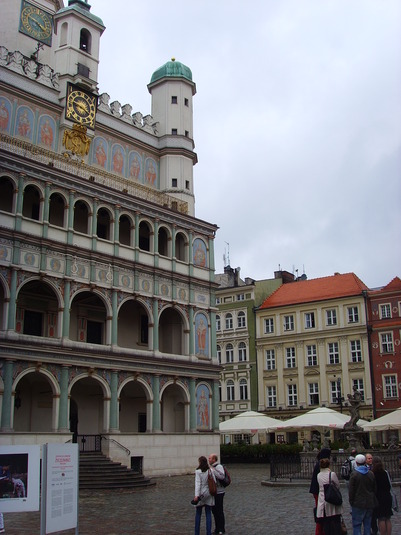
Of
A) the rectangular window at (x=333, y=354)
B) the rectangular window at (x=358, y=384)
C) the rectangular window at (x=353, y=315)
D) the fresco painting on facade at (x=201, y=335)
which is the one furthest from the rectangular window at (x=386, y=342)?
the fresco painting on facade at (x=201, y=335)

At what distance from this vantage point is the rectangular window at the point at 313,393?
183ft

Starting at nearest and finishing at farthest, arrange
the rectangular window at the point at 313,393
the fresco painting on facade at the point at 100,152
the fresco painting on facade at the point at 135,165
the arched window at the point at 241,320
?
1. the fresco painting on facade at the point at 100,152
2. the fresco painting on facade at the point at 135,165
3. the rectangular window at the point at 313,393
4. the arched window at the point at 241,320

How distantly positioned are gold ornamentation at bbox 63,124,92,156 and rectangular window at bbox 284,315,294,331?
29.0 m

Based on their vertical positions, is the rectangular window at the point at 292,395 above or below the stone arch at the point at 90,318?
below

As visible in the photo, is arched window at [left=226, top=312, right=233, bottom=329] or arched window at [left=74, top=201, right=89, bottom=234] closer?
arched window at [left=74, top=201, right=89, bottom=234]

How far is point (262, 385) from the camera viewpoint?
5878 centimetres

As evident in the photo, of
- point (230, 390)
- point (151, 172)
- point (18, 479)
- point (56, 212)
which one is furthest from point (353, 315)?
point (18, 479)

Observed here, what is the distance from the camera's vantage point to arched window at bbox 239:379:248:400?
59.4 m

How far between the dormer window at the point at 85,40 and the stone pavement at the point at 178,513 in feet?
85.0

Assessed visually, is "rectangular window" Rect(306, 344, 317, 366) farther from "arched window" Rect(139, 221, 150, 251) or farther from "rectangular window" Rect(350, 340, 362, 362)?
"arched window" Rect(139, 221, 150, 251)

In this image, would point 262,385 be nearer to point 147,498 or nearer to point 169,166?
point 169,166

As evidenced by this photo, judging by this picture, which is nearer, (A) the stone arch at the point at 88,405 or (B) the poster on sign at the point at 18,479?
(B) the poster on sign at the point at 18,479

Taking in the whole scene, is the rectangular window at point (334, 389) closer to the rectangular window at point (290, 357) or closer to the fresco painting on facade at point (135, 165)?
the rectangular window at point (290, 357)

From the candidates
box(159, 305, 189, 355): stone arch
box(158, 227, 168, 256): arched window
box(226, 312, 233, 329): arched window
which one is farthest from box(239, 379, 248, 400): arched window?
box(158, 227, 168, 256): arched window
